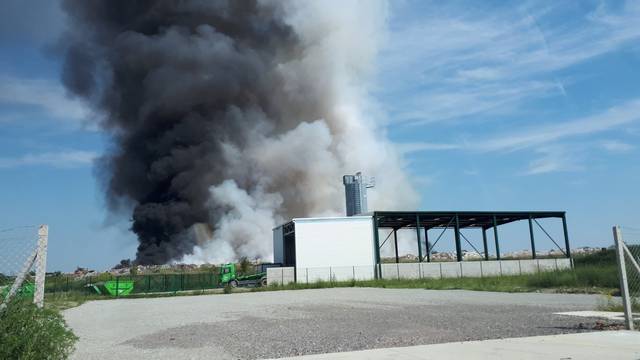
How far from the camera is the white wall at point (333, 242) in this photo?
42469mm

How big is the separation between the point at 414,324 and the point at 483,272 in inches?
1337

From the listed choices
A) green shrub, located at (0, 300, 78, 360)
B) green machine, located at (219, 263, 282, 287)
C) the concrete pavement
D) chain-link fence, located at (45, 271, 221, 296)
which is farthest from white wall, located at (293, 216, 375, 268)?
green shrub, located at (0, 300, 78, 360)

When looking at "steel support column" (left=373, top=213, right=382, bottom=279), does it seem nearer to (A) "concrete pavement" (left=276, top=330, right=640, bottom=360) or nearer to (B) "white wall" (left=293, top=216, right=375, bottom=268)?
(B) "white wall" (left=293, top=216, right=375, bottom=268)

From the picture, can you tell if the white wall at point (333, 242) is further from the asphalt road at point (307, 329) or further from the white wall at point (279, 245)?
the asphalt road at point (307, 329)

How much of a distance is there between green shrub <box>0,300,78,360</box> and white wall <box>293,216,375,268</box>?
3557cm

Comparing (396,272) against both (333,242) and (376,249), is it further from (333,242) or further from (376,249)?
(333,242)

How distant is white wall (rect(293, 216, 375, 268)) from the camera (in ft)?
139

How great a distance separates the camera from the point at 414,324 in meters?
12.8

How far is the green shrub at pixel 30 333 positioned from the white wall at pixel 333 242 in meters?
35.6

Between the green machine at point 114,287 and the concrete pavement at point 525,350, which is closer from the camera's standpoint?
the concrete pavement at point 525,350

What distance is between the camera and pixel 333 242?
43125 mm

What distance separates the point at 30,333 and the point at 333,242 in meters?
37.2

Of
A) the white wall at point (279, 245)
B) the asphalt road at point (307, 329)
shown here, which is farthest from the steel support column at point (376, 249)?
the asphalt road at point (307, 329)

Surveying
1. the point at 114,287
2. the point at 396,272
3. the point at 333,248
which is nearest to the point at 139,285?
the point at 114,287
